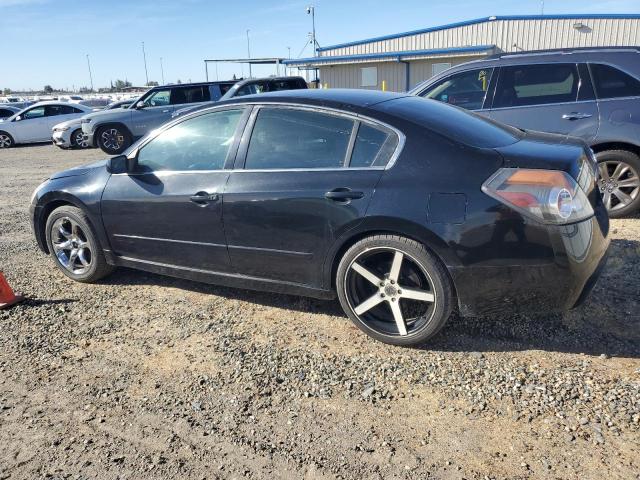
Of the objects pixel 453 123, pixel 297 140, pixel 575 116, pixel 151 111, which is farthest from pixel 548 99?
pixel 151 111

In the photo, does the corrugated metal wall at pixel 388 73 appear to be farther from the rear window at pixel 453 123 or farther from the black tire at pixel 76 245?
the black tire at pixel 76 245

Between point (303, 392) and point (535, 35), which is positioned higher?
point (535, 35)

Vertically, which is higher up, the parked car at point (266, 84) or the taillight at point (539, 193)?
the parked car at point (266, 84)

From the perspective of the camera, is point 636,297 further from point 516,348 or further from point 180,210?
point 180,210

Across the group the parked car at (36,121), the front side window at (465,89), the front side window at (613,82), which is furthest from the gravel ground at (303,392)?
the parked car at (36,121)

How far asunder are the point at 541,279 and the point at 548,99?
12.3 ft

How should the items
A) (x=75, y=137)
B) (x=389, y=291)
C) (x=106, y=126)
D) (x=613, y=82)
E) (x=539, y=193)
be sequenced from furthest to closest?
(x=75, y=137), (x=106, y=126), (x=613, y=82), (x=389, y=291), (x=539, y=193)

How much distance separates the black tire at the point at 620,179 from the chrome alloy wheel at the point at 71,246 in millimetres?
5260

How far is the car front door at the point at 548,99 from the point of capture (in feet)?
18.7

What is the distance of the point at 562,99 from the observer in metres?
5.87

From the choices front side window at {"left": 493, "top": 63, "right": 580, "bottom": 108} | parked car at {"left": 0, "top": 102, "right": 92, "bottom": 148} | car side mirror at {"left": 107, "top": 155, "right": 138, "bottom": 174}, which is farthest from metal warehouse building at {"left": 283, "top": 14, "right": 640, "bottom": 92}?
car side mirror at {"left": 107, "top": 155, "right": 138, "bottom": 174}

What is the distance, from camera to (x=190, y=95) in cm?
1480

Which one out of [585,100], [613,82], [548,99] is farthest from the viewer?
[548,99]

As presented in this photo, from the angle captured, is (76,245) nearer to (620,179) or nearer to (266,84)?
(620,179)
